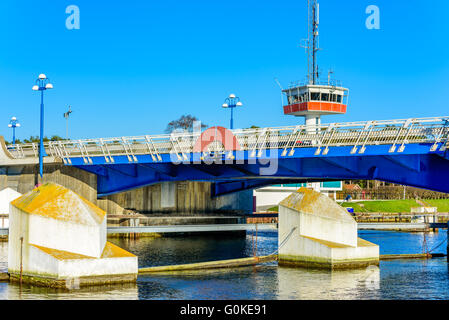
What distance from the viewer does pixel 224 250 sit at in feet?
185

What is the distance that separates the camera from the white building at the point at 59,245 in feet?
98.1

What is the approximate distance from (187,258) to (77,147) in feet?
→ 54.2

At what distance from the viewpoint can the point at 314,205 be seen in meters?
40.7

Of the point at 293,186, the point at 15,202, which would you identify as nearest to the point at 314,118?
the point at 293,186

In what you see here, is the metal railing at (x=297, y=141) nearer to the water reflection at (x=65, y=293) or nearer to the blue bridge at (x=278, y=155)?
the blue bridge at (x=278, y=155)

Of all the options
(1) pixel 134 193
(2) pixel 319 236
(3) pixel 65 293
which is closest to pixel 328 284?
(2) pixel 319 236

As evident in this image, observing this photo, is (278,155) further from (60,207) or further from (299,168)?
(60,207)

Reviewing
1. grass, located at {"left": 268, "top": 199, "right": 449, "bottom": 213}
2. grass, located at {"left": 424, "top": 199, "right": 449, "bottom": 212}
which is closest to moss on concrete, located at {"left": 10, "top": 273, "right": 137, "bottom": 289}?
grass, located at {"left": 268, "top": 199, "right": 449, "bottom": 213}

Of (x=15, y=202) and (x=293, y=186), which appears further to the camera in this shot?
(x=293, y=186)

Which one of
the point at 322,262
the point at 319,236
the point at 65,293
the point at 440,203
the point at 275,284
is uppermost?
the point at 440,203

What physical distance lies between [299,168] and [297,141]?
2.78 m

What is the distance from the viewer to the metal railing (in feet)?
130

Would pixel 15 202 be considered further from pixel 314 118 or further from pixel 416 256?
pixel 314 118

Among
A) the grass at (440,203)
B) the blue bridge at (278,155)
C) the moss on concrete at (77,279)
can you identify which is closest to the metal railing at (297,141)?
the blue bridge at (278,155)
